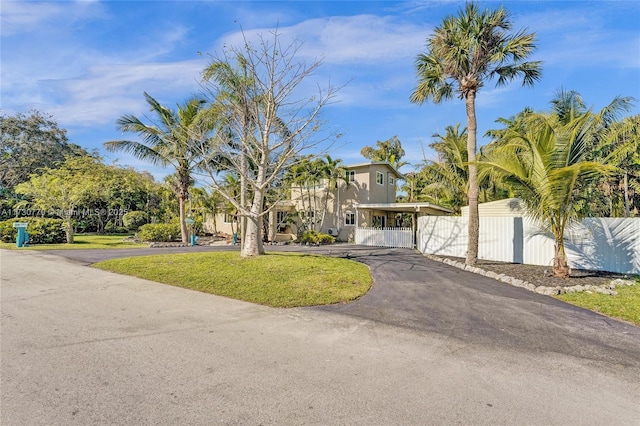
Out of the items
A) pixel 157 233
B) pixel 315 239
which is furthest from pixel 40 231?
pixel 315 239

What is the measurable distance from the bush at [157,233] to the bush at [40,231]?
4.26 metres

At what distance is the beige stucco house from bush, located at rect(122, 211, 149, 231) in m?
11.4

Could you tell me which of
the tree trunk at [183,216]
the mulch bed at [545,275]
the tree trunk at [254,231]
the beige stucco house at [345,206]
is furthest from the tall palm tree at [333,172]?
the mulch bed at [545,275]

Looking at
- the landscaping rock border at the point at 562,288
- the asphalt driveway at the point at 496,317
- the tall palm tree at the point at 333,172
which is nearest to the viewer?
the asphalt driveway at the point at 496,317

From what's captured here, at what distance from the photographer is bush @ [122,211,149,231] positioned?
28.4m

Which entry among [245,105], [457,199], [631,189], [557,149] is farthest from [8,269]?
[631,189]

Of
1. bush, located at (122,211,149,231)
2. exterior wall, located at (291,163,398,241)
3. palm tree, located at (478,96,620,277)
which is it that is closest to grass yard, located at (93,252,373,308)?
palm tree, located at (478,96,620,277)

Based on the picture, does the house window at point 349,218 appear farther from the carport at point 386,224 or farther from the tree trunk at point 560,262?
the tree trunk at point 560,262

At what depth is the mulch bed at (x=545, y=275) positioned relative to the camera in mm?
8844

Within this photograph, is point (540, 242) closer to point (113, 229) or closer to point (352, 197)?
point (352, 197)

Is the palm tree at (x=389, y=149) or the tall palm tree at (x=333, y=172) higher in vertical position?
the palm tree at (x=389, y=149)

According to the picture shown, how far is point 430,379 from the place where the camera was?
3621 mm

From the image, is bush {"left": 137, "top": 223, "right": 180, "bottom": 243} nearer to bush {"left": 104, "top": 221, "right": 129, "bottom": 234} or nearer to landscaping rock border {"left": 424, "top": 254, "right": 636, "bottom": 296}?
bush {"left": 104, "top": 221, "right": 129, "bottom": 234}

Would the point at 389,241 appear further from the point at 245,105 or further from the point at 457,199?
the point at 245,105
